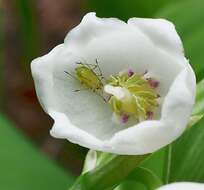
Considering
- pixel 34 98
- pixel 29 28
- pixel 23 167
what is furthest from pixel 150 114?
pixel 34 98

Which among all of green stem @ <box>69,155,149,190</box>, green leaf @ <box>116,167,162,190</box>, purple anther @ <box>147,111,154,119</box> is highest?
purple anther @ <box>147,111,154,119</box>

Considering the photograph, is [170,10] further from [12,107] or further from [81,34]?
[12,107]

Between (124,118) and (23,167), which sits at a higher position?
(124,118)

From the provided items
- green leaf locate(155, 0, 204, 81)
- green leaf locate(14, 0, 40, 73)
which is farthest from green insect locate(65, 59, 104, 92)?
green leaf locate(14, 0, 40, 73)

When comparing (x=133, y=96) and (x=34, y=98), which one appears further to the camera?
(x=34, y=98)

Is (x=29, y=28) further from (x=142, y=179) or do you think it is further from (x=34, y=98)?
(x=142, y=179)

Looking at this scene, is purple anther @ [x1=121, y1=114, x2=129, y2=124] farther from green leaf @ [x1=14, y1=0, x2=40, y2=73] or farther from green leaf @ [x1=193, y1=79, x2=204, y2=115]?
green leaf @ [x1=14, y1=0, x2=40, y2=73]
